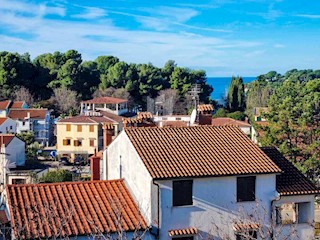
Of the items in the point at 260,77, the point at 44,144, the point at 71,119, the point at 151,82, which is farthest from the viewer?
the point at 260,77

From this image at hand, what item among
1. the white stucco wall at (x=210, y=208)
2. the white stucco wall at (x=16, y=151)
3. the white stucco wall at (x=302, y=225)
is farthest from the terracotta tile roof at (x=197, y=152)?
the white stucco wall at (x=16, y=151)

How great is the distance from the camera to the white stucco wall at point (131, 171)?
14.4m

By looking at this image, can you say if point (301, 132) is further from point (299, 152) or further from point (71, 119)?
point (71, 119)

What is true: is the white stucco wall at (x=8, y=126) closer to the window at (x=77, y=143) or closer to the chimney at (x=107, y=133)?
the window at (x=77, y=143)

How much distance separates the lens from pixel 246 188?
49.6 feet

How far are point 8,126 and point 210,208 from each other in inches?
1802

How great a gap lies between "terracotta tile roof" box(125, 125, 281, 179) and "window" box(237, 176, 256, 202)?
0.36 metres

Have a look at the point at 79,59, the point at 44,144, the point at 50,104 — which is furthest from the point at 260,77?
the point at 44,144

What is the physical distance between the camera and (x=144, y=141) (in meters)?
15.6

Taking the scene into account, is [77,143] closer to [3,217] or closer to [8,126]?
[8,126]

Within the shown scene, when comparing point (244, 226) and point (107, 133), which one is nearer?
point (244, 226)

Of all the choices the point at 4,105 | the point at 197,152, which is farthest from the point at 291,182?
the point at 4,105

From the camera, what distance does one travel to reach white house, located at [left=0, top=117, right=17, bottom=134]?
5559cm

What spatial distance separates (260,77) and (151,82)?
3089 centimetres
